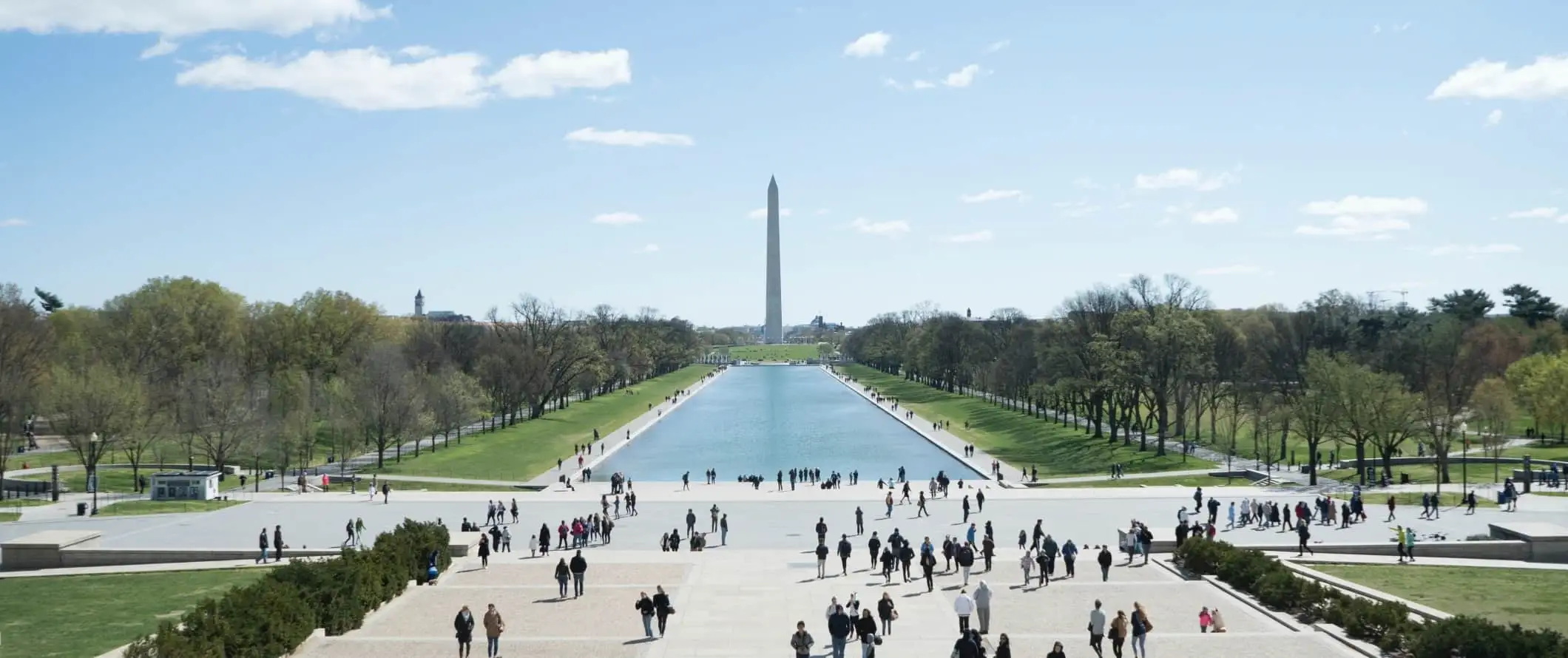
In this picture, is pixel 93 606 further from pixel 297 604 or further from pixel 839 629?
pixel 839 629

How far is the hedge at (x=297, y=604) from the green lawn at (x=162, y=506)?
1836cm

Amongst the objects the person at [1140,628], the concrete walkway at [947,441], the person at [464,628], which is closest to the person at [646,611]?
the person at [464,628]

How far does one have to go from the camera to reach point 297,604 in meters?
21.0

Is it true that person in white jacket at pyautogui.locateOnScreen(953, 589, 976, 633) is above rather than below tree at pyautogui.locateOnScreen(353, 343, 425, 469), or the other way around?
below

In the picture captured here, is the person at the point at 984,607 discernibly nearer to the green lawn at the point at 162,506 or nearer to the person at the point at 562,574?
the person at the point at 562,574

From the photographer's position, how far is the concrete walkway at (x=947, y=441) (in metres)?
56.9

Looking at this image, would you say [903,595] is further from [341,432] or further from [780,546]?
[341,432]

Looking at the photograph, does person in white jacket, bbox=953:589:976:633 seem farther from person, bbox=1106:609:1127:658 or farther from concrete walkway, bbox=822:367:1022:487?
concrete walkway, bbox=822:367:1022:487

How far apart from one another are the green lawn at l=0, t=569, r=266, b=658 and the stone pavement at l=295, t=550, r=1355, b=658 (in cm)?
500

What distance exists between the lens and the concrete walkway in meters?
56.9

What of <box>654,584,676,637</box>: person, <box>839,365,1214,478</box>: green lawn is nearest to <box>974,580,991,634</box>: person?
<box>654,584,676,637</box>: person

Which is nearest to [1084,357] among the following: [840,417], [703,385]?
[840,417]

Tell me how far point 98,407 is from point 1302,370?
59652mm

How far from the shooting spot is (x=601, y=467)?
198 ft
